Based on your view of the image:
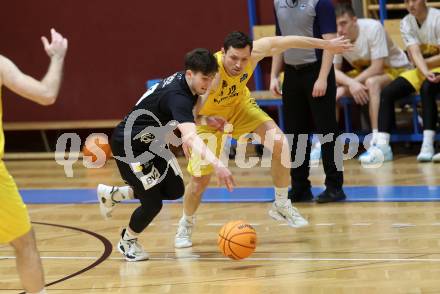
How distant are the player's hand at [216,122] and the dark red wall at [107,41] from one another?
5.81 metres

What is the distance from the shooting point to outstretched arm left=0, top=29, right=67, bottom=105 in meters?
4.79

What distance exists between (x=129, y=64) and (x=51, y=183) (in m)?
3.11

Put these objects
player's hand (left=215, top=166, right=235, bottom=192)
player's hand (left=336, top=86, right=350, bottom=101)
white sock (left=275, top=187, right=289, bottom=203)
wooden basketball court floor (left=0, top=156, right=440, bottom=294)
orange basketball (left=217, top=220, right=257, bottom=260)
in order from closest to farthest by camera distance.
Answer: player's hand (left=215, top=166, right=235, bottom=192) → wooden basketball court floor (left=0, top=156, right=440, bottom=294) → orange basketball (left=217, top=220, right=257, bottom=260) → white sock (left=275, top=187, right=289, bottom=203) → player's hand (left=336, top=86, right=350, bottom=101)

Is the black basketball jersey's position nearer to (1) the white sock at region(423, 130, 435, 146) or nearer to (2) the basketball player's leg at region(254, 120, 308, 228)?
(2) the basketball player's leg at region(254, 120, 308, 228)

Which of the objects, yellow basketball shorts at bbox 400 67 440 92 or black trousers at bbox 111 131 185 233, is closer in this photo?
black trousers at bbox 111 131 185 233

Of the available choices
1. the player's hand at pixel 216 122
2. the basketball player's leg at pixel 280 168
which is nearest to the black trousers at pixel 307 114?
the basketball player's leg at pixel 280 168

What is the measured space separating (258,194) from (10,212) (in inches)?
190

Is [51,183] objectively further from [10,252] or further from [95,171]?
[10,252]

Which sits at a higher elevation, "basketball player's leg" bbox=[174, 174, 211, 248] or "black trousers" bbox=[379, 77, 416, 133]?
"basketball player's leg" bbox=[174, 174, 211, 248]

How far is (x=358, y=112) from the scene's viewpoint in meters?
12.3

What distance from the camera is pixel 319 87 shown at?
27.8 feet

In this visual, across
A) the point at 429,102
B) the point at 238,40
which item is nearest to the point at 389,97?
the point at 429,102

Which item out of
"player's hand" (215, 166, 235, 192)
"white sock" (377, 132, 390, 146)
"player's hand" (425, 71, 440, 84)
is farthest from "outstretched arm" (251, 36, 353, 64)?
"white sock" (377, 132, 390, 146)

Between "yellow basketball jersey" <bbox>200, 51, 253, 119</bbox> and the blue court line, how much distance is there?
1.91 m
